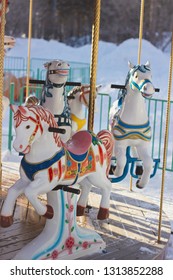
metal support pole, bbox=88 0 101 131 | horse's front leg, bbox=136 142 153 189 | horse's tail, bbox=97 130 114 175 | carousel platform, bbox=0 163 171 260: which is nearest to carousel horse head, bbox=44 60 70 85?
metal support pole, bbox=88 0 101 131

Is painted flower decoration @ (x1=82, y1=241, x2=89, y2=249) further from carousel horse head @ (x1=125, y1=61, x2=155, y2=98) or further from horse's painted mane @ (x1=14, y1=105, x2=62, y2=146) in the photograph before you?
carousel horse head @ (x1=125, y1=61, x2=155, y2=98)

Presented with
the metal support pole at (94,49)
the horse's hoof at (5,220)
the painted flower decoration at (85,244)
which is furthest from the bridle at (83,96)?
the horse's hoof at (5,220)

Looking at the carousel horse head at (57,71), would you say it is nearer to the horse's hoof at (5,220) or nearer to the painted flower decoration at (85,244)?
the painted flower decoration at (85,244)

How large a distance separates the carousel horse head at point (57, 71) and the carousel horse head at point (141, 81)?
0.41m

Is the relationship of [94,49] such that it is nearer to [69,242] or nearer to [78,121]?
[78,121]

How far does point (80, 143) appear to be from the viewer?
2.63m

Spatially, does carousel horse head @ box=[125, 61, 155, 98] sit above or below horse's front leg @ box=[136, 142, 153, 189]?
above

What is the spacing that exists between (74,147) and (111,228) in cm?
90

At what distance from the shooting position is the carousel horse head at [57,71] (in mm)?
3178

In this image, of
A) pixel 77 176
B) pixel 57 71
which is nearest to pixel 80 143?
pixel 77 176

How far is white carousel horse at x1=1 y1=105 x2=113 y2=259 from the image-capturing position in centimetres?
231

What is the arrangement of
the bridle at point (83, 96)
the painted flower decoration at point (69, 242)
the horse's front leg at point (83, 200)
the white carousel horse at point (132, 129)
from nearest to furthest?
the painted flower decoration at point (69, 242), the horse's front leg at point (83, 200), the white carousel horse at point (132, 129), the bridle at point (83, 96)

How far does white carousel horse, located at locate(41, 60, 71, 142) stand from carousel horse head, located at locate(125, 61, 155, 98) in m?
0.42

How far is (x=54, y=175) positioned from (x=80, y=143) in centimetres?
30
